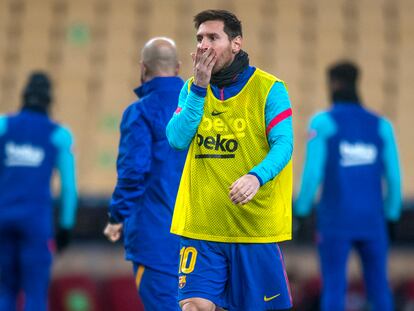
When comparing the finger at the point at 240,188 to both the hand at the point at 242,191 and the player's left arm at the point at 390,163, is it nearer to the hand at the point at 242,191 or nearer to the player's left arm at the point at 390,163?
the hand at the point at 242,191

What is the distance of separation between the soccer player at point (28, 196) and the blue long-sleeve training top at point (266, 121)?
10.8 ft

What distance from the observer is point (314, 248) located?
12.1m

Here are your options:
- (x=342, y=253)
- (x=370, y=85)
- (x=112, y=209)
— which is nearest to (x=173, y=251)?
(x=112, y=209)

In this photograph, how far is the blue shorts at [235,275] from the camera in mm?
4785

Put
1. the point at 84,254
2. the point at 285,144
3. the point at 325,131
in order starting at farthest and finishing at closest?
the point at 84,254 → the point at 325,131 → the point at 285,144

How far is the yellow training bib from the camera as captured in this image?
4793 millimetres

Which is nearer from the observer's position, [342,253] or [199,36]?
[199,36]

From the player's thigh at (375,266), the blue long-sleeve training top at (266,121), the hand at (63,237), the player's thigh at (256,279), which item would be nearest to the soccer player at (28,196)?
the hand at (63,237)

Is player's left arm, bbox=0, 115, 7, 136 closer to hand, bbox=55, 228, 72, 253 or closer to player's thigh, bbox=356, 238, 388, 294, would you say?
hand, bbox=55, 228, 72, 253

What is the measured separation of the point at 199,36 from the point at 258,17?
33.0ft

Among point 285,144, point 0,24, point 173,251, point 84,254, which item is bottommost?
point 84,254

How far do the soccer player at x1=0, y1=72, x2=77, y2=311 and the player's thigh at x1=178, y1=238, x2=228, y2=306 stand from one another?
3.29 metres

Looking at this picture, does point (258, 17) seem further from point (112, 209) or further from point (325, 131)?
point (112, 209)

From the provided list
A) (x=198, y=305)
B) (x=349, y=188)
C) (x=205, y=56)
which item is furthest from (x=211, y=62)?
(x=349, y=188)
